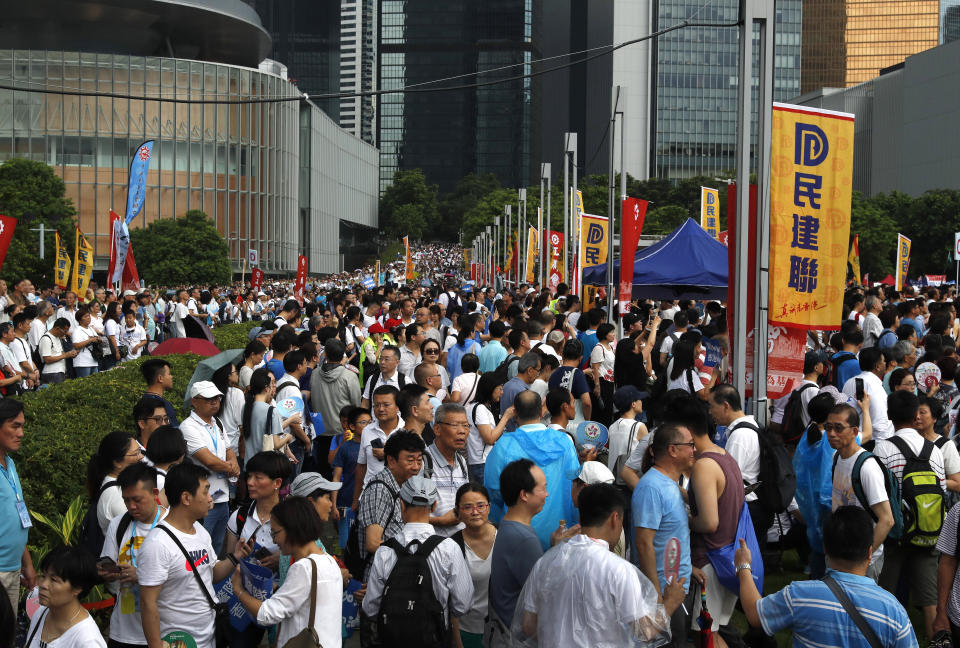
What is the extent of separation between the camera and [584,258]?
19938 mm

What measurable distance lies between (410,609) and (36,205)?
5446cm

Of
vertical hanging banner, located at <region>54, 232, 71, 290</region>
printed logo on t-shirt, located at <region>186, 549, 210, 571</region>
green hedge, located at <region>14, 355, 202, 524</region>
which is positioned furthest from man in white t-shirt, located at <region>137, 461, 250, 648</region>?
vertical hanging banner, located at <region>54, 232, 71, 290</region>

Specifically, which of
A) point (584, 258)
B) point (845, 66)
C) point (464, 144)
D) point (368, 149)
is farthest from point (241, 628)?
point (464, 144)

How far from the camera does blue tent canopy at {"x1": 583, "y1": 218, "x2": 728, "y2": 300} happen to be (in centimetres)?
1473

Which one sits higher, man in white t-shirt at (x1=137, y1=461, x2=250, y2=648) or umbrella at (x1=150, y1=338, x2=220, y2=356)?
umbrella at (x1=150, y1=338, x2=220, y2=356)

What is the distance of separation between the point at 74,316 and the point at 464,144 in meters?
171

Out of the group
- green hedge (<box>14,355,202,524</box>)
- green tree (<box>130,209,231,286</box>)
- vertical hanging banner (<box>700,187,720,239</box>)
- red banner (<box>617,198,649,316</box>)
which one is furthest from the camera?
green tree (<box>130,209,231,286</box>)

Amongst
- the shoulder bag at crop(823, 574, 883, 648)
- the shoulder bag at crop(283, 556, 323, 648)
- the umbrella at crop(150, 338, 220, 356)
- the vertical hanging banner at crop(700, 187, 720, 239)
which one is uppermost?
the vertical hanging banner at crop(700, 187, 720, 239)

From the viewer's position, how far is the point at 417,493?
5.18 m

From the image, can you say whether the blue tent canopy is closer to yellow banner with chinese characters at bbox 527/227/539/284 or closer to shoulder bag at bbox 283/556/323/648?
shoulder bag at bbox 283/556/323/648

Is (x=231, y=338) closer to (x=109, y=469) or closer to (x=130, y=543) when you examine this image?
(x=109, y=469)

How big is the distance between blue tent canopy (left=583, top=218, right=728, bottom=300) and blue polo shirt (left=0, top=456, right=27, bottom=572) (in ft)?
A: 34.0

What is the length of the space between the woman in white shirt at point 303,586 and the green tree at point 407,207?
426 feet

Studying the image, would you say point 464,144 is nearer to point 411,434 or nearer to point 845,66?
point 845,66
